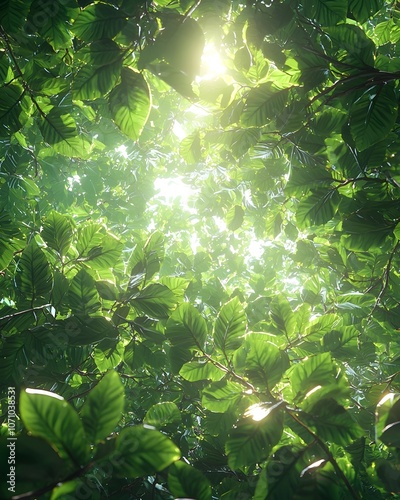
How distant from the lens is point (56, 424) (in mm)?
571

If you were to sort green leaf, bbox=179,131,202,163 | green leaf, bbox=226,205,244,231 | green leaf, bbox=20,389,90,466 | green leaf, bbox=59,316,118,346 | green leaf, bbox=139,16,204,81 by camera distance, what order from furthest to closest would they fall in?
green leaf, bbox=226,205,244,231 < green leaf, bbox=179,131,202,163 < green leaf, bbox=59,316,118,346 < green leaf, bbox=139,16,204,81 < green leaf, bbox=20,389,90,466

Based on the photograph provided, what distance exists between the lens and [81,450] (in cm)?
58

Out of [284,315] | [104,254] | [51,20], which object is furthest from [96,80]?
[284,315]

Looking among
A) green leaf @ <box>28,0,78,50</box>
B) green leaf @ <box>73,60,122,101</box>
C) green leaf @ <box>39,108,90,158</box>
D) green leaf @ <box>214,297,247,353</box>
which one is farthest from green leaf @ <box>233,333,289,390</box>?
green leaf @ <box>28,0,78,50</box>

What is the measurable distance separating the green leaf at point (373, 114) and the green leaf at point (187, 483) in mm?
1134

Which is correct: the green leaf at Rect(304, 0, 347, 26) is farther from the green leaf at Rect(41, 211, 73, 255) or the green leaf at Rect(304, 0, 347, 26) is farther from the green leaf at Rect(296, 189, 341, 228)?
the green leaf at Rect(41, 211, 73, 255)

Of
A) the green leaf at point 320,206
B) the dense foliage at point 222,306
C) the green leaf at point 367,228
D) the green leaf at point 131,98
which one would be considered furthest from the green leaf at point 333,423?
the green leaf at point 320,206

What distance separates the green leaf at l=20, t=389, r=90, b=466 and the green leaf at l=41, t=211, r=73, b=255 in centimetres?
114

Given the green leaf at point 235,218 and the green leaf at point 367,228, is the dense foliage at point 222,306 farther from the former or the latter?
the green leaf at point 235,218

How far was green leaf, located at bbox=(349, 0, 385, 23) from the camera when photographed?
1.34 m

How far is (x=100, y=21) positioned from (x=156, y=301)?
94cm

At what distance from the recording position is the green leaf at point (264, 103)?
144 centimetres

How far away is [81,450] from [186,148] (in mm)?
1719

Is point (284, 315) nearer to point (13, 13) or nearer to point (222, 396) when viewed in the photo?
point (222, 396)
